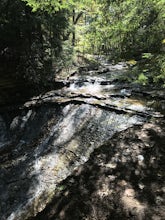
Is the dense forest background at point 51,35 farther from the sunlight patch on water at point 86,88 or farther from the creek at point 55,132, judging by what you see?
the creek at point 55,132

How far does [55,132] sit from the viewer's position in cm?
802

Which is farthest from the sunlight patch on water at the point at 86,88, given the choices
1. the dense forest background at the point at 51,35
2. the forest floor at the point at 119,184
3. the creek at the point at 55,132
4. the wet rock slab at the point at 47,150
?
the forest floor at the point at 119,184

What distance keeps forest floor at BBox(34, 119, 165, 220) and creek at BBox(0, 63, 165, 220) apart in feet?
1.67

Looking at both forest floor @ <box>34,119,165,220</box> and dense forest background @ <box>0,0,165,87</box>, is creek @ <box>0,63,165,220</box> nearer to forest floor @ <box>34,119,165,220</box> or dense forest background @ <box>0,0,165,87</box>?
forest floor @ <box>34,119,165,220</box>

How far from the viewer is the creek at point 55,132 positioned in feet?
18.9

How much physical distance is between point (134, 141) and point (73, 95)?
16.0 ft

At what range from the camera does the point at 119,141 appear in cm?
601

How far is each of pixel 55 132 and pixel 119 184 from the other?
3753 millimetres

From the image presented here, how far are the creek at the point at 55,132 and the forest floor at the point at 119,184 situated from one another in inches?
20.0

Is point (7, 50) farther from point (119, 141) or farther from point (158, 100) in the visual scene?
point (119, 141)

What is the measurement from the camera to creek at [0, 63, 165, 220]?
5.77 metres

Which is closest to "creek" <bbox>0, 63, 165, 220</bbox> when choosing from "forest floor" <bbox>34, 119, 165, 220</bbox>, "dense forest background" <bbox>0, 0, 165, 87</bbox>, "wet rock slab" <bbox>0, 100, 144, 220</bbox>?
"wet rock slab" <bbox>0, 100, 144, 220</bbox>

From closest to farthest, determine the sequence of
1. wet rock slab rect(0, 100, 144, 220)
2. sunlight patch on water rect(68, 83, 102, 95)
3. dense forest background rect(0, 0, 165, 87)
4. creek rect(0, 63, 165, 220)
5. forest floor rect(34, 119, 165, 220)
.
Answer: forest floor rect(34, 119, 165, 220)
wet rock slab rect(0, 100, 144, 220)
creek rect(0, 63, 165, 220)
sunlight patch on water rect(68, 83, 102, 95)
dense forest background rect(0, 0, 165, 87)

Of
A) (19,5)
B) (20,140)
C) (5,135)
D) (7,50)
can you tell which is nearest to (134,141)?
(20,140)
